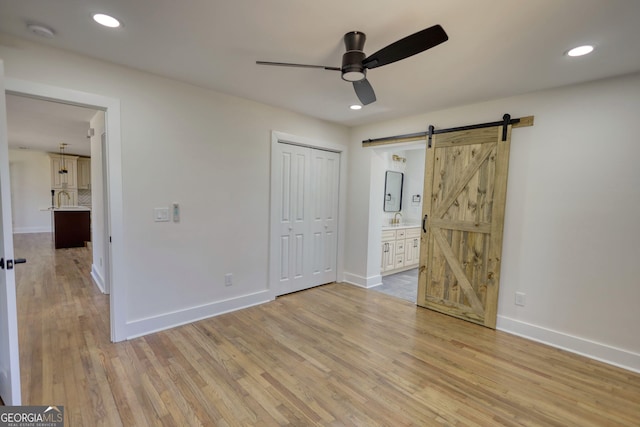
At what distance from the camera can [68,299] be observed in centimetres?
365

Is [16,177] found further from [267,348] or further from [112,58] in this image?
[267,348]

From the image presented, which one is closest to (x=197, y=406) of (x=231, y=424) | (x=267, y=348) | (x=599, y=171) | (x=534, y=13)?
(x=231, y=424)

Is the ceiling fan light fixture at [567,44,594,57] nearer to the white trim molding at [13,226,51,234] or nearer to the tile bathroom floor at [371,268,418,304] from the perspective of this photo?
the tile bathroom floor at [371,268,418,304]

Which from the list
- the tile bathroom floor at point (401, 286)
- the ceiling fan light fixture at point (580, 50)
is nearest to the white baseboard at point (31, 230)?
the tile bathroom floor at point (401, 286)

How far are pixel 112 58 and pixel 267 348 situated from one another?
9.41 feet

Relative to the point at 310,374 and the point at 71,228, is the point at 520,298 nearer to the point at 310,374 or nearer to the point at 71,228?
the point at 310,374

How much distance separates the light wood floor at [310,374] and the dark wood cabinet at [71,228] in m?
3.96

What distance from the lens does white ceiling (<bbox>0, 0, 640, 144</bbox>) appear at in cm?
170

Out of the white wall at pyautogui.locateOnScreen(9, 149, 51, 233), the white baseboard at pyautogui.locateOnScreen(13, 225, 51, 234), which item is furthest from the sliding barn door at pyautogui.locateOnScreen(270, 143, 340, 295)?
the white baseboard at pyautogui.locateOnScreen(13, 225, 51, 234)

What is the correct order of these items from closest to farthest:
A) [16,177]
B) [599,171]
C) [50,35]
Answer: [50,35]
[599,171]
[16,177]

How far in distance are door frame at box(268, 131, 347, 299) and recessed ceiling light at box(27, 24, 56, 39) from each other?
2.11m

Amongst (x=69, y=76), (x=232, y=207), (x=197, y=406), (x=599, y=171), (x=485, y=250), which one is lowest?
(x=197, y=406)

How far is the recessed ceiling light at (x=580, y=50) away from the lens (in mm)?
2035

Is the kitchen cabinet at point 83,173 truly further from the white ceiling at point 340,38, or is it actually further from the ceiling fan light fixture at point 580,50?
the ceiling fan light fixture at point 580,50
